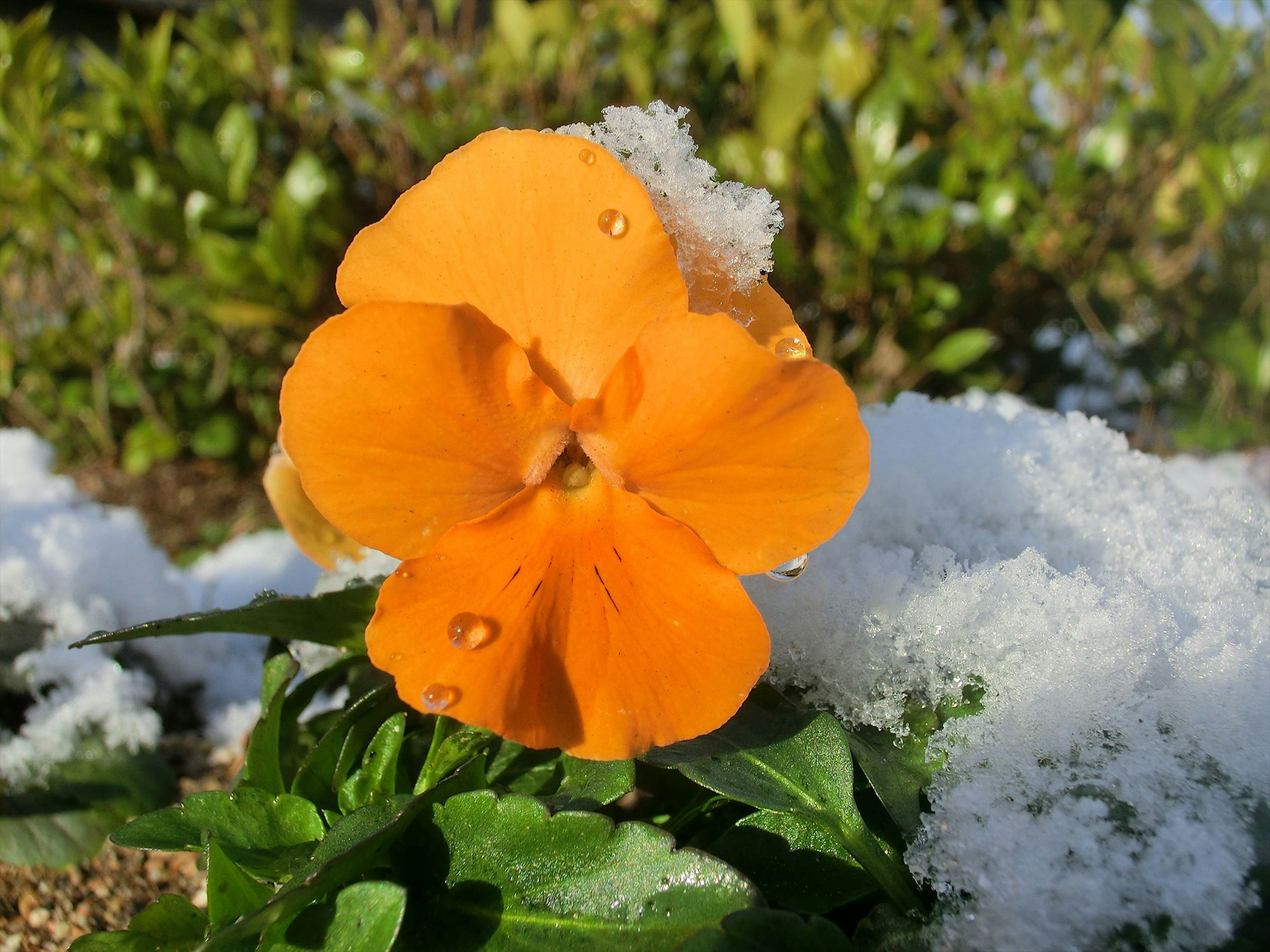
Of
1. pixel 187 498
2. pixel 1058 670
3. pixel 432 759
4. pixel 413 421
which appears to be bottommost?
pixel 187 498

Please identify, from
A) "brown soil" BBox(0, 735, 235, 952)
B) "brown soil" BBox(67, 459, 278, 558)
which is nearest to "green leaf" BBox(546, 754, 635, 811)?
"brown soil" BBox(0, 735, 235, 952)

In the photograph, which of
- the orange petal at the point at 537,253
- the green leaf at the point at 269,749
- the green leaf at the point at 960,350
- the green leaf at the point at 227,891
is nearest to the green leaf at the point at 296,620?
the green leaf at the point at 269,749

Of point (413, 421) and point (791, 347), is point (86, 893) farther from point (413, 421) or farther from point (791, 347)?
point (791, 347)

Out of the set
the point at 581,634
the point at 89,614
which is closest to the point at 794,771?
the point at 581,634

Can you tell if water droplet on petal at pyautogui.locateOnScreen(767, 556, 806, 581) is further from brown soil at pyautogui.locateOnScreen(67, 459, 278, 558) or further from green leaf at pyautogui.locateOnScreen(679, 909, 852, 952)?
brown soil at pyautogui.locateOnScreen(67, 459, 278, 558)

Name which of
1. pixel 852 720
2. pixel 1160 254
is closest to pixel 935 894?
pixel 852 720
